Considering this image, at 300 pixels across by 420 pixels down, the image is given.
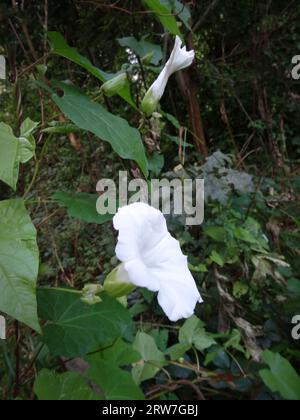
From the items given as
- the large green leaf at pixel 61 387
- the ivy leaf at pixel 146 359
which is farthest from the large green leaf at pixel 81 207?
the ivy leaf at pixel 146 359

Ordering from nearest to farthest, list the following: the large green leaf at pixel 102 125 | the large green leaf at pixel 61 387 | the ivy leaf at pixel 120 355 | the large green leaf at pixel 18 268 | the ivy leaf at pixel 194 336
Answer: the large green leaf at pixel 18 268 → the large green leaf at pixel 102 125 → the large green leaf at pixel 61 387 → the ivy leaf at pixel 120 355 → the ivy leaf at pixel 194 336

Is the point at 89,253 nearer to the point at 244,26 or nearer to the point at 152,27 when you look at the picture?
the point at 152,27

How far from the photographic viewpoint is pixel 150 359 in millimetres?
914

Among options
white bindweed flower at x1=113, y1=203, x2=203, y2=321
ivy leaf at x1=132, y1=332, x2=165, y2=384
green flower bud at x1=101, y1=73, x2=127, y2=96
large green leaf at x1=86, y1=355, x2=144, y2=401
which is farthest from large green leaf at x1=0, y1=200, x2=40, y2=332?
ivy leaf at x1=132, y1=332, x2=165, y2=384

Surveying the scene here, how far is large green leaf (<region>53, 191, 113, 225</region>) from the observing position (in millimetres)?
596

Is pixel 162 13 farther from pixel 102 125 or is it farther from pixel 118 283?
pixel 118 283

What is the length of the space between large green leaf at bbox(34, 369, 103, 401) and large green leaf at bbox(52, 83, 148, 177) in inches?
12.4

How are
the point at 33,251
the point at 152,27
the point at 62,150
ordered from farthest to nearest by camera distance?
the point at 62,150 < the point at 152,27 < the point at 33,251

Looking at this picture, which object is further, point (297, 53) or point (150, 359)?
point (297, 53)

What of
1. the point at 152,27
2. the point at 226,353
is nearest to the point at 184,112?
the point at 152,27

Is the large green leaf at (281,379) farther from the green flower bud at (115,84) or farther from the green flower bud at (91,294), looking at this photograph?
the green flower bud at (115,84)

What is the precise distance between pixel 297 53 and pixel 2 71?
2.13m

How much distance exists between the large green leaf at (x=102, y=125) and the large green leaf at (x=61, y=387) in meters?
0.32

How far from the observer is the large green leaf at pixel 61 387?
2.07 ft
